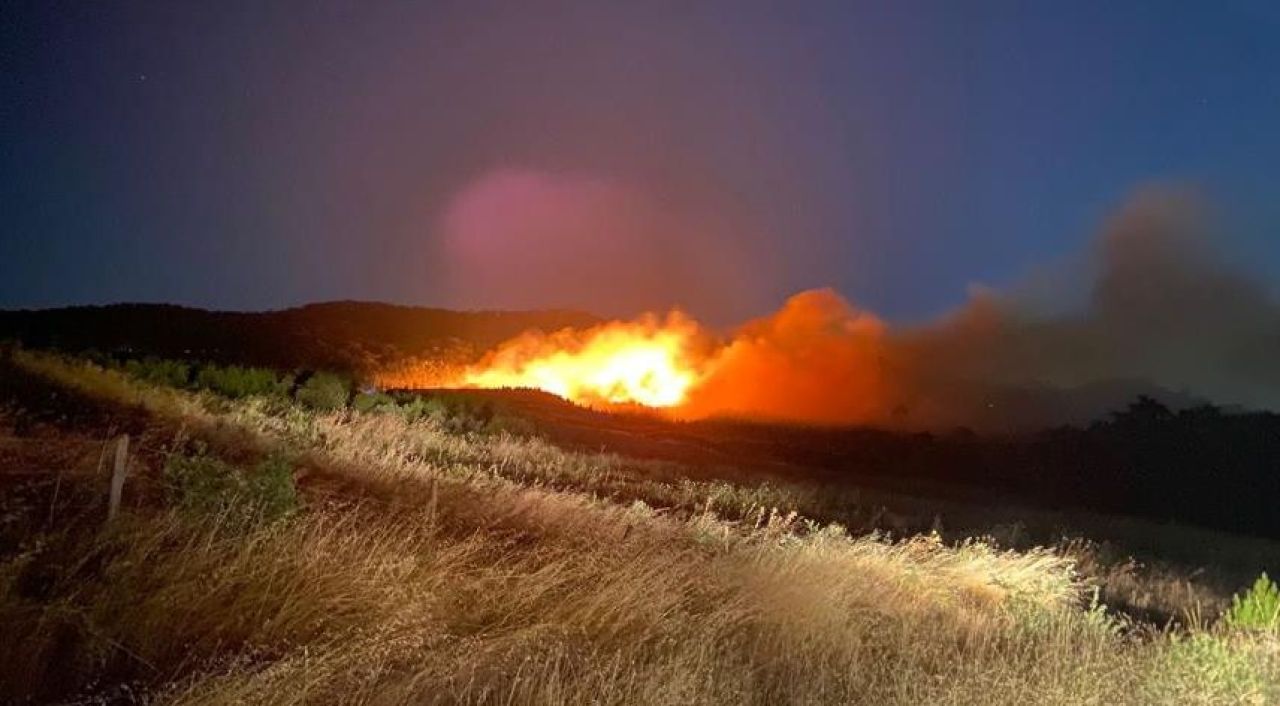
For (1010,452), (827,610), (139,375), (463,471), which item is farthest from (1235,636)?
(1010,452)

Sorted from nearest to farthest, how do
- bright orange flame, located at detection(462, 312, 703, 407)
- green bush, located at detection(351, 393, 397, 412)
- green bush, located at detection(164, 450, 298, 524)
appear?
green bush, located at detection(164, 450, 298, 524) < green bush, located at detection(351, 393, 397, 412) < bright orange flame, located at detection(462, 312, 703, 407)

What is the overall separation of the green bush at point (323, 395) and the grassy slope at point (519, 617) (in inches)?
487

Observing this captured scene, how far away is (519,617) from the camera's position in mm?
7379

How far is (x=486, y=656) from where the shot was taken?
626 cm

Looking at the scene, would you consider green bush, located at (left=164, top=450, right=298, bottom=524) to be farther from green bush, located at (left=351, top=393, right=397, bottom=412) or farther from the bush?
green bush, located at (left=351, top=393, right=397, bottom=412)


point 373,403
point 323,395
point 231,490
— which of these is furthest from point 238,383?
point 231,490

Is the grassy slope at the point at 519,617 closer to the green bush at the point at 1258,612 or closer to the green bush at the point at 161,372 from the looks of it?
the green bush at the point at 1258,612

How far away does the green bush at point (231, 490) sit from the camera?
7562 millimetres

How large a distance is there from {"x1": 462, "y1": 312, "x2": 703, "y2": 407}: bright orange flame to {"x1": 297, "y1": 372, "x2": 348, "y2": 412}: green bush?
22.1 meters

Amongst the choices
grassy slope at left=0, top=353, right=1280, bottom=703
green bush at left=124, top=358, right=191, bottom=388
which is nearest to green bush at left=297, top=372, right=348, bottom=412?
green bush at left=124, top=358, right=191, bottom=388

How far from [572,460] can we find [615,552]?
13431mm

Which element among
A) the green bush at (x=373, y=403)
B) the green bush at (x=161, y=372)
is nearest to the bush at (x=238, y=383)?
the green bush at (x=161, y=372)

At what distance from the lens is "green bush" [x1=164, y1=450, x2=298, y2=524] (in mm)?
7562

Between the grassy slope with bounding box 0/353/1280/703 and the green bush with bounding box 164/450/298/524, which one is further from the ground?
the green bush with bounding box 164/450/298/524
